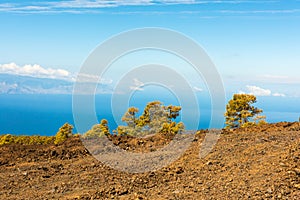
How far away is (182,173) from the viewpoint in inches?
405

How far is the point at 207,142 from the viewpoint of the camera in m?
13.8

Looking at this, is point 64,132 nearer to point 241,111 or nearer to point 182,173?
point 241,111

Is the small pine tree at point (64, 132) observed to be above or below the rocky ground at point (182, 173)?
above

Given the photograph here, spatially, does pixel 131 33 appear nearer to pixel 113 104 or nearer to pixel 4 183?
pixel 113 104

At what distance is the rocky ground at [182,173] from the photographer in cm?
818

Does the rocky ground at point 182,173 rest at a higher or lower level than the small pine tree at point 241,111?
lower

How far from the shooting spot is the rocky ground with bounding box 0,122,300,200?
8.18 metres

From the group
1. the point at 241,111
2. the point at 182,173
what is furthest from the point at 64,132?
the point at 182,173

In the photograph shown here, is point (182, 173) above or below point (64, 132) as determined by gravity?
below

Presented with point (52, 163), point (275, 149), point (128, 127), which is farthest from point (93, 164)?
point (128, 127)

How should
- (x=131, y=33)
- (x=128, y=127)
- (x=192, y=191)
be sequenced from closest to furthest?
(x=192, y=191) → (x=131, y=33) → (x=128, y=127)

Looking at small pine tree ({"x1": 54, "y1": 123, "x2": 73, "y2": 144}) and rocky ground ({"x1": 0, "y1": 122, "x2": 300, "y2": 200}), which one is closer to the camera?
rocky ground ({"x1": 0, "y1": 122, "x2": 300, "y2": 200})

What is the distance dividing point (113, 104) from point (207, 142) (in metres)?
3.96

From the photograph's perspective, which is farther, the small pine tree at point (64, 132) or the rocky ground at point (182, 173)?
the small pine tree at point (64, 132)
